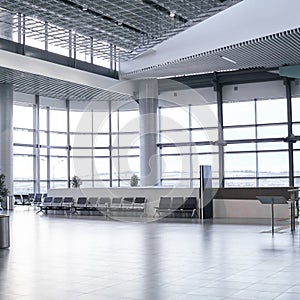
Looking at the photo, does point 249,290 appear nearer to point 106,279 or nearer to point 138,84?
point 106,279

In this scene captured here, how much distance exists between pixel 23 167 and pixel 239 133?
35.8 feet

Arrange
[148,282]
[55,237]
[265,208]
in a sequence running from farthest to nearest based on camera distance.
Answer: [265,208] → [55,237] → [148,282]

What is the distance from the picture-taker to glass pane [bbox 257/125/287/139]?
2586 centimetres

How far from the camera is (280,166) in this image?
Result: 26.2 meters

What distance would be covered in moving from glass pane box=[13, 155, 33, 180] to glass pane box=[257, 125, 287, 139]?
454 inches

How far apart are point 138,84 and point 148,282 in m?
21.3

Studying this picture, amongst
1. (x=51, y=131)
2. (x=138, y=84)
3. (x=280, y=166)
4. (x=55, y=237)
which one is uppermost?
(x=138, y=84)

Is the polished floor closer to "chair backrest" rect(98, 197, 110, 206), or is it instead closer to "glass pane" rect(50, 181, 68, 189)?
"chair backrest" rect(98, 197, 110, 206)

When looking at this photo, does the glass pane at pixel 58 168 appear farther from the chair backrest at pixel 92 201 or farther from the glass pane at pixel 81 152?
the chair backrest at pixel 92 201

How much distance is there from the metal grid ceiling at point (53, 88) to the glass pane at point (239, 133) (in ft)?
17.0

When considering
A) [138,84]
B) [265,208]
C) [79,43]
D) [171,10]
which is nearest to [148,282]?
[265,208]

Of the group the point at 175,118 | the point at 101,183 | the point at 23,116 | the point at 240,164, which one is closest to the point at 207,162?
the point at 240,164

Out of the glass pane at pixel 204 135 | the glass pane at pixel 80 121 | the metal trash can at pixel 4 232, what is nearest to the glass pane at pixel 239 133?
the glass pane at pixel 204 135

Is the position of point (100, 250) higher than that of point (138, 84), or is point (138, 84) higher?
point (138, 84)
